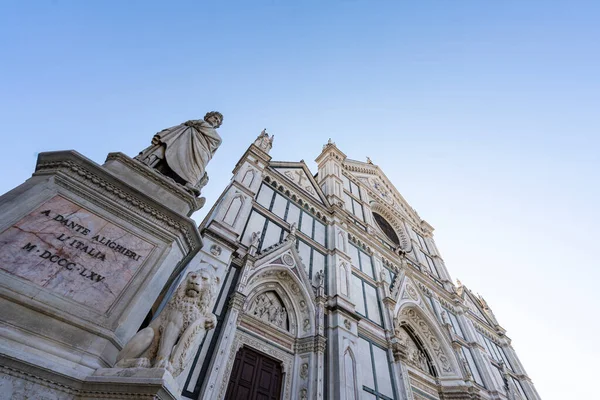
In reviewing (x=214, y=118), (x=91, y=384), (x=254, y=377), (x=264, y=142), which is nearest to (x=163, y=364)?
→ (x=91, y=384)

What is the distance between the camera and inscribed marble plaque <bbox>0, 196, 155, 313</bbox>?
111 inches

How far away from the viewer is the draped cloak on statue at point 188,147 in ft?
15.9

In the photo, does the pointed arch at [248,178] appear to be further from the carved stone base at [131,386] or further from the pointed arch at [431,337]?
the carved stone base at [131,386]

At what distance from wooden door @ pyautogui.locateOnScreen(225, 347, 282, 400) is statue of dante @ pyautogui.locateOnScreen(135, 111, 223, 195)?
4.60 metres

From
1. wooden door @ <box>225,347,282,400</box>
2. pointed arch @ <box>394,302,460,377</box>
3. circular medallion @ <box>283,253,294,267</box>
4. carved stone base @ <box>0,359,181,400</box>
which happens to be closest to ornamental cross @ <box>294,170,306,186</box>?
circular medallion @ <box>283,253,294,267</box>

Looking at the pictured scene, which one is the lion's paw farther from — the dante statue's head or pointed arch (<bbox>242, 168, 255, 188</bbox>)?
pointed arch (<bbox>242, 168, 255, 188</bbox>)

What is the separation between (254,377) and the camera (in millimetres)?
7258

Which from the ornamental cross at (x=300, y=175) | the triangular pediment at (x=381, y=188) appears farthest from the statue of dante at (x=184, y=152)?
the triangular pediment at (x=381, y=188)

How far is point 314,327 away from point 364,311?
314cm

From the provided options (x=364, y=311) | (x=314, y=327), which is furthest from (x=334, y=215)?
(x=314, y=327)

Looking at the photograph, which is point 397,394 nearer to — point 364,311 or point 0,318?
point 364,311

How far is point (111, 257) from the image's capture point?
10.9 ft

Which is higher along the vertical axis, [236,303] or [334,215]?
[334,215]

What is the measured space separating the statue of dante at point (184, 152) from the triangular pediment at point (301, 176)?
8.61 metres
